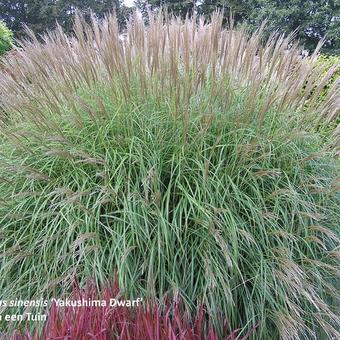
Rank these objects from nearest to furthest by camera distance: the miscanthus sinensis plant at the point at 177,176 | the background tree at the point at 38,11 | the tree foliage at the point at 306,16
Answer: the miscanthus sinensis plant at the point at 177,176 < the tree foliage at the point at 306,16 < the background tree at the point at 38,11

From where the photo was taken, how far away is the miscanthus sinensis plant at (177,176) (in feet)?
6.29

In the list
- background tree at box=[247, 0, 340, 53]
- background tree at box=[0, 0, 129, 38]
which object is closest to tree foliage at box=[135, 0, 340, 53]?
background tree at box=[247, 0, 340, 53]

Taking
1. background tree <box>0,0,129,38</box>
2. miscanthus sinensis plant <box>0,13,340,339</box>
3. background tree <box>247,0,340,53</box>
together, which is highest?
miscanthus sinensis plant <box>0,13,340,339</box>

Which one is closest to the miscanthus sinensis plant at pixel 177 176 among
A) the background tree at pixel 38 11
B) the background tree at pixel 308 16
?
the background tree at pixel 308 16

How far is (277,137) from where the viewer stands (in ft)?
7.58

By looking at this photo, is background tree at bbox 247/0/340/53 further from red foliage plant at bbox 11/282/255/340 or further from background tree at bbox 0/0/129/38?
red foliage plant at bbox 11/282/255/340

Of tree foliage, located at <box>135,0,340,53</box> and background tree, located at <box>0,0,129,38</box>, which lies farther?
background tree, located at <box>0,0,129,38</box>

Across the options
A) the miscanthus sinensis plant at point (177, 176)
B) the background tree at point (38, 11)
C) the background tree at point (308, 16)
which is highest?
the miscanthus sinensis plant at point (177, 176)

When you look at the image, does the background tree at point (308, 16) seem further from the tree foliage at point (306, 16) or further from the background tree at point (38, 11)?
the background tree at point (38, 11)

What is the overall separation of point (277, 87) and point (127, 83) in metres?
0.95

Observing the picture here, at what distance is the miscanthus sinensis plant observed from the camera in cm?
192

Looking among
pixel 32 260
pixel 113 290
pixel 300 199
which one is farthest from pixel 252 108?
→ pixel 32 260

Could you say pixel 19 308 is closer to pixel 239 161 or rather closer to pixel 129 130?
pixel 129 130

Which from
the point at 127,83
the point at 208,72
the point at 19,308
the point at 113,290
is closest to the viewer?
the point at 113,290
